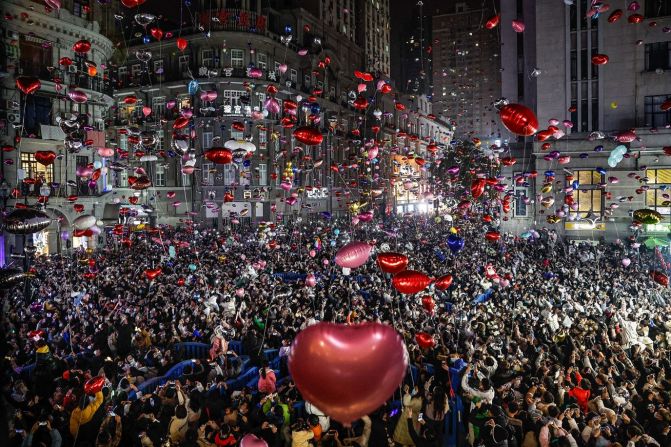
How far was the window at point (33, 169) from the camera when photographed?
24953mm

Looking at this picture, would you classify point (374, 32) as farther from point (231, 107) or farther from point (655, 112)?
point (655, 112)

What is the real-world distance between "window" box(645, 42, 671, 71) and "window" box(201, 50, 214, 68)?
1247 inches

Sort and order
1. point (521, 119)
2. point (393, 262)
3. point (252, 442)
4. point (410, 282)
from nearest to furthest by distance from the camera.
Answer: point (252, 442) → point (521, 119) → point (410, 282) → point (393, 262)

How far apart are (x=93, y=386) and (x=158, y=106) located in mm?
37810

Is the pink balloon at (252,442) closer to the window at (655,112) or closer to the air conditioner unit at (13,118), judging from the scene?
the air conditioner unit at (13,118)

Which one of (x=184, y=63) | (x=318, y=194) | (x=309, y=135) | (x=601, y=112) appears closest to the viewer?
(x=309, y=135)

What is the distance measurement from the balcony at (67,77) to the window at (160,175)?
10.9 m

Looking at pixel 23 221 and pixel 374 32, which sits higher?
pixel 374 32

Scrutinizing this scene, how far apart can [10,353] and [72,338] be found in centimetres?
117

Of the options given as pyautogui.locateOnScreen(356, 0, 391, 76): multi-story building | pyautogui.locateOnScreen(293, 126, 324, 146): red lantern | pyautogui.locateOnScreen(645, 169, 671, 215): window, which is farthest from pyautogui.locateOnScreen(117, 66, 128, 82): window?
pyautogui.locateOnScreen(645, 169, 671, 215): window

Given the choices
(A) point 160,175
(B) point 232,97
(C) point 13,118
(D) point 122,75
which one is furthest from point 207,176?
(C) point 13,118

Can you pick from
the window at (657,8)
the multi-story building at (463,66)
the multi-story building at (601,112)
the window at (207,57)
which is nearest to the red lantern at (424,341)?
the multi-story building at (601,112)

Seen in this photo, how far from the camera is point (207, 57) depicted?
38.1 metres

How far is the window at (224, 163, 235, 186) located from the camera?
37.9 m
